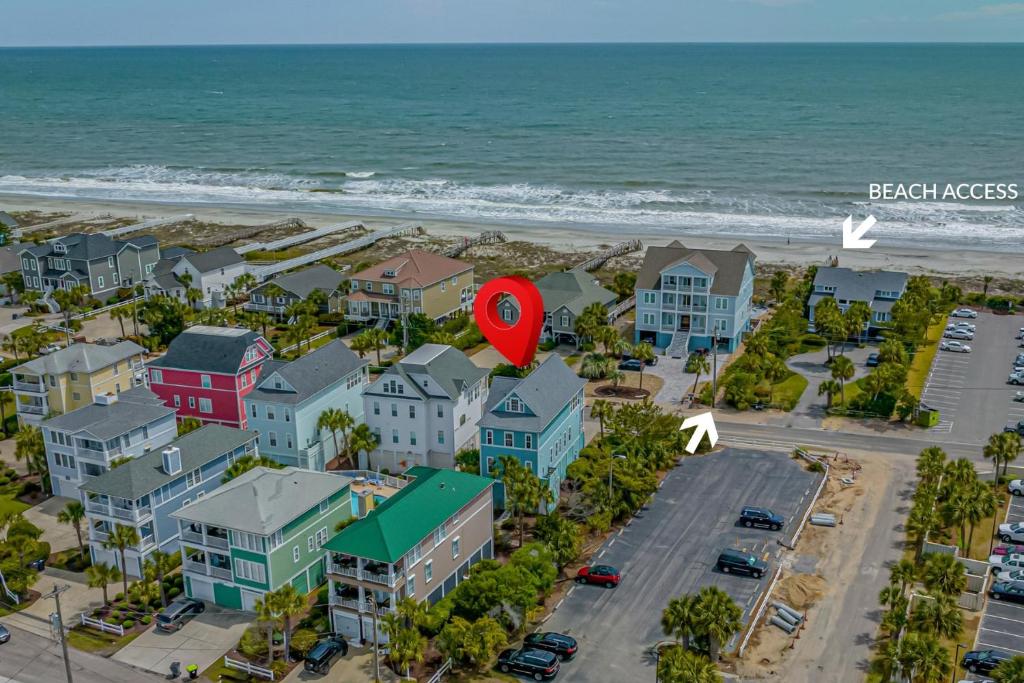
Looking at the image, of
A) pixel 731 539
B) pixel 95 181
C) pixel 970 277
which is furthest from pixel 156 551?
pixel 95 181

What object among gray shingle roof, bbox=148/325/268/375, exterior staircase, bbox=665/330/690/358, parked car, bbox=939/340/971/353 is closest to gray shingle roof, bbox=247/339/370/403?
gray shingle roof, bbox=148/325/268/375

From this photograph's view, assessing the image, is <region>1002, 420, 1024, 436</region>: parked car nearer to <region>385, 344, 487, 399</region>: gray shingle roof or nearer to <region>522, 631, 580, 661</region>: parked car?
<region>385, 344, 487, 399</region>: gray shingle roof

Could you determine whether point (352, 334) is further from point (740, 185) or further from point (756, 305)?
point (740, 185)

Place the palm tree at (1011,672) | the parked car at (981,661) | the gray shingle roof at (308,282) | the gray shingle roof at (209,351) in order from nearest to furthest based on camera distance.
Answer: the palm tree at (1011,672)
the parked car at (981,661)
the gray shingle roof at (209,351)
the gray shingle roof at (308,282)

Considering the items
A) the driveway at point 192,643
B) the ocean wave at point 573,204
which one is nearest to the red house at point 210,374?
the driveway at point 192,643

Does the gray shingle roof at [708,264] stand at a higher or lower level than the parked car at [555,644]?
higher

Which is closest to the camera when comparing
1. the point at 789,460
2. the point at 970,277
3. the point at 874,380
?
the point at 789,460

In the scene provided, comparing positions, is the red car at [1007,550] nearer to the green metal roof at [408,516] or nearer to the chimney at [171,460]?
the green metal roof at [408,516]
